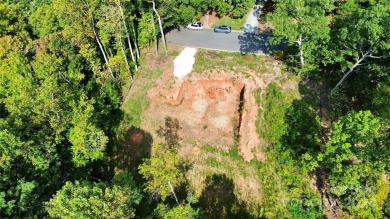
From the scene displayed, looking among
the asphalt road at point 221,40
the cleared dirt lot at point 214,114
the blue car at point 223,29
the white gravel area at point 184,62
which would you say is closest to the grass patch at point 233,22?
the blue car at point 223,29

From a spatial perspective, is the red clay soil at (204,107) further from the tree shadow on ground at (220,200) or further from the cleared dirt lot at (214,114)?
the tree shadow on ground at (220,200)

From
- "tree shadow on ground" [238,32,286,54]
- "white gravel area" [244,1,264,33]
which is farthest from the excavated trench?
"white gravel area" [244,1,264,33]

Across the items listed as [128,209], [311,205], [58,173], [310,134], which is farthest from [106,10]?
[311,205]

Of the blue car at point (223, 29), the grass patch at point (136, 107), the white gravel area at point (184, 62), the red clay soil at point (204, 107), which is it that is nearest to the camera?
the red clay soil at point (204, 107)

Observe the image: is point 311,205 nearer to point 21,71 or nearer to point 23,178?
point 23,178

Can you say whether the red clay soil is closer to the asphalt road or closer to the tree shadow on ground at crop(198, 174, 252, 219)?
the tree shadow on ground at crop(198, 174, 252, 219)

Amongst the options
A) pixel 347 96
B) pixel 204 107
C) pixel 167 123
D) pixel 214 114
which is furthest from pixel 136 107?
pixel 347 96
